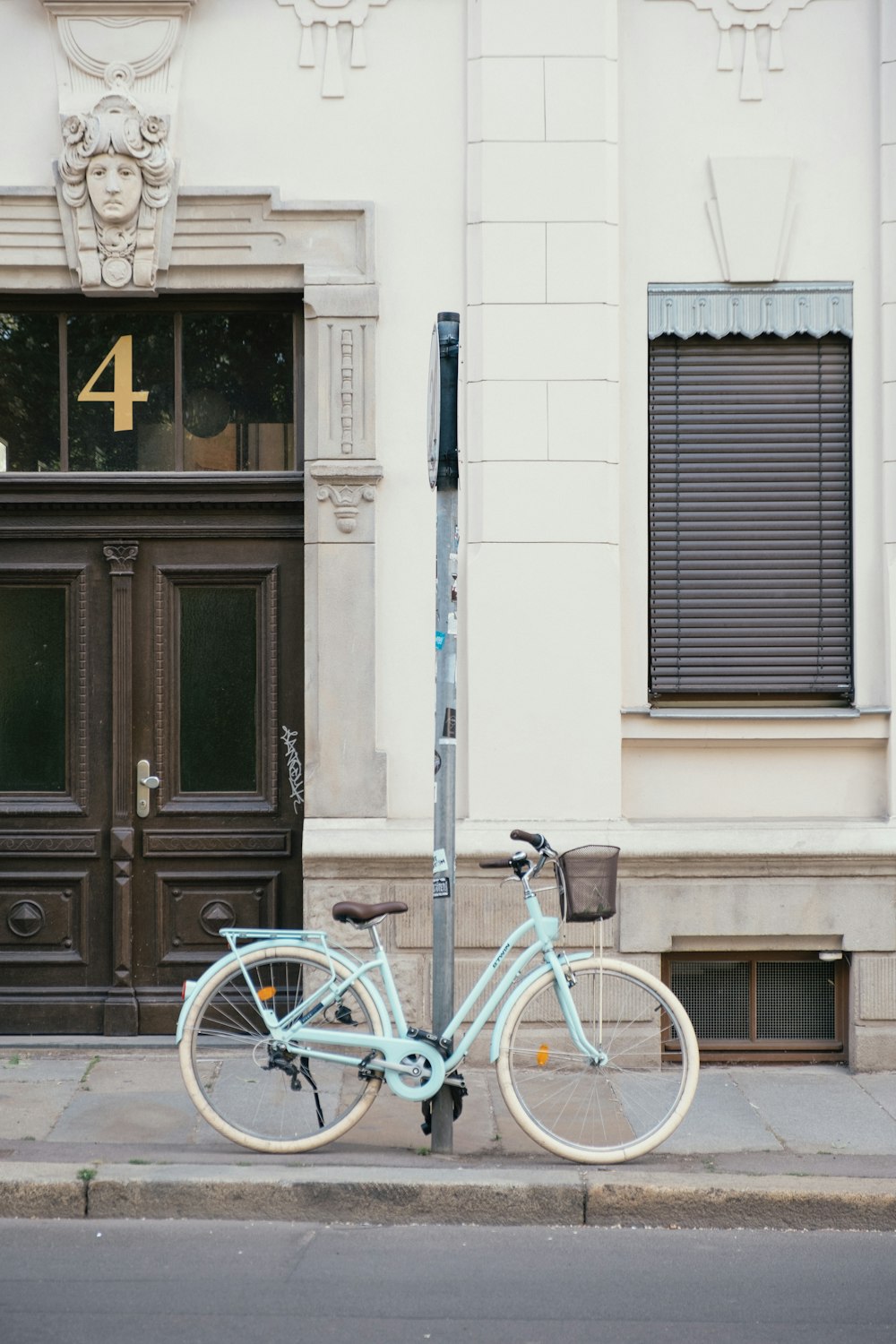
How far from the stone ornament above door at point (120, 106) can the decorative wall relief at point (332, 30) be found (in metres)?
0.57

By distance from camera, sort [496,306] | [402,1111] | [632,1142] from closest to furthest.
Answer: [632,1142] → [402,1111] → [496,306]

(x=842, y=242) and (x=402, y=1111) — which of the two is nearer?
(x=402, y=1111)

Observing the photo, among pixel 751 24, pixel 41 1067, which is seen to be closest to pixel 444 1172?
pixel 41 1067

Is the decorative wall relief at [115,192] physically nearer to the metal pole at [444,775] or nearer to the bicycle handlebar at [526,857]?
the metal pole at [444,775]

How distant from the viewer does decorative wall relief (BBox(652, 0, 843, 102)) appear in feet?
23.3

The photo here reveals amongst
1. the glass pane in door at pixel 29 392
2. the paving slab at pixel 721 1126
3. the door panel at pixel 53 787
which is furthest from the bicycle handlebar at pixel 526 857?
the glass pane in door at pixel 29 392

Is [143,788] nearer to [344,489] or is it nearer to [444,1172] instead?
[344,489]

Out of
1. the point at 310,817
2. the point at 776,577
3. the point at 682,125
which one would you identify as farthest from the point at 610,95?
the point at 310,817

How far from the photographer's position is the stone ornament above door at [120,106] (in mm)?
6953

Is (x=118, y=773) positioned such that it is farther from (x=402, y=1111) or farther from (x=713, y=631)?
(x=713, y=631)

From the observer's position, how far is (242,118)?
7.07 metres

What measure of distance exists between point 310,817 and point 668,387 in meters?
2.83

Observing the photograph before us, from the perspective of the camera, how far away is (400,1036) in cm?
540

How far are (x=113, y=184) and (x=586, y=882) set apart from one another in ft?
13.6
